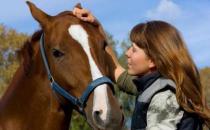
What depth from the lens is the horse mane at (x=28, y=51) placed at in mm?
4734

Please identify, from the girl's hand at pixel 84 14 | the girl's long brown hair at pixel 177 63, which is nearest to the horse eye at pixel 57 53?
the girl's hand at pixel 84 14

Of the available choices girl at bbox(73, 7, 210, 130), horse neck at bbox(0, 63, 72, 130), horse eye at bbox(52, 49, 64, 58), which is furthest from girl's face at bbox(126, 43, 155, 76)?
horse neck at bbox(0, 63, 72, 130)

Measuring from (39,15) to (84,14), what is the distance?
46cm

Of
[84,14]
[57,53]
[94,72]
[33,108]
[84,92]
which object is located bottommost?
A: [33,108]

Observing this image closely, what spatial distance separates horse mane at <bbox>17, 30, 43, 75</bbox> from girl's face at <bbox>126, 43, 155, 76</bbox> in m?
1.36

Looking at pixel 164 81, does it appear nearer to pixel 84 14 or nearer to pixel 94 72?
pixel 94 72

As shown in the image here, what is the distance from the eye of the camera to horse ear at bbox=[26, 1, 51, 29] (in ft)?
15.4

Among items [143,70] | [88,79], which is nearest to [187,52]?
[143,70]

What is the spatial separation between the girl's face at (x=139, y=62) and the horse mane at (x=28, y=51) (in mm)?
1356

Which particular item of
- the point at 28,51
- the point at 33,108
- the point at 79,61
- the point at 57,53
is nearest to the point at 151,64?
the point at 79,61

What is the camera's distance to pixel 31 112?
4.61m

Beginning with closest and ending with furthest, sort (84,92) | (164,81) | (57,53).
→ (164,81) → (84,92) → (57,53)

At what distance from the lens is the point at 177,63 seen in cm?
356

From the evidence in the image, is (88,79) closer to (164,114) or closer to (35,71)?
(35,71)
